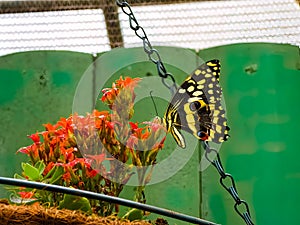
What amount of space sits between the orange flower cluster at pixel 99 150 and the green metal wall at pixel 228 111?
0.63m

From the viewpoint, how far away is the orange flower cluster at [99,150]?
1.46 metres

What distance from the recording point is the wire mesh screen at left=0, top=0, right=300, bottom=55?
2.37 metres

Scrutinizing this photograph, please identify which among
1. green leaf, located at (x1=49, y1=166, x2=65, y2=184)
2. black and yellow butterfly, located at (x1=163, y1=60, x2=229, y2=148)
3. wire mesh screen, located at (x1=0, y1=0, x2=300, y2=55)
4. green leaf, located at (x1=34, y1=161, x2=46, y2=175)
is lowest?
green leaf, located at (x1=49, y1=166, x2=65, y2=184)

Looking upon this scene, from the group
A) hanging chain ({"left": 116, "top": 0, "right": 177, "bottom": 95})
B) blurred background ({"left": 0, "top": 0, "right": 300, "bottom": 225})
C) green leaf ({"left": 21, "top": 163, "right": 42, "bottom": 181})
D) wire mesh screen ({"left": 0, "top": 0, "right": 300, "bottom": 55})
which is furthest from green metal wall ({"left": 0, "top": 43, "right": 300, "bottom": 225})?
hanging chain ({"left": 116, "top": 0, "right": 177, "bottom": 95})

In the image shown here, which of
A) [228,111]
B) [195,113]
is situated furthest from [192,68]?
[195,113]

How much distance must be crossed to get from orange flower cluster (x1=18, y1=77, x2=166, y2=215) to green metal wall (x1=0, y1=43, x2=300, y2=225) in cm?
63

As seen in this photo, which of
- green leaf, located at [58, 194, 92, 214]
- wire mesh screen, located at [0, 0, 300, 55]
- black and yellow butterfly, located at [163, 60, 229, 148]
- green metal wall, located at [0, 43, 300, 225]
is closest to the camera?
green leaf, located at [58, 194, 92, 214]

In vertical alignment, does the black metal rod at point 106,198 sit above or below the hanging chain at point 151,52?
below

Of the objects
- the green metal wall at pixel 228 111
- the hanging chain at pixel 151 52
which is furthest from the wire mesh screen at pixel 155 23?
the hanging chain at pixel 151 52

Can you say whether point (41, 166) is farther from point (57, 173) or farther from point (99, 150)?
point (99, 150)

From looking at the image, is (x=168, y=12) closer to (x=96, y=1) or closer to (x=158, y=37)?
(x=158, y=37)

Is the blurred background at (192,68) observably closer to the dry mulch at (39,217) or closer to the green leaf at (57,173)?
the green leaf at (57,173)

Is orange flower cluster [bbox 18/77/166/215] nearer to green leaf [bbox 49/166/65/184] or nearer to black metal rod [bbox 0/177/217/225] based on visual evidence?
green leaf [bbox 49/166/65/184]

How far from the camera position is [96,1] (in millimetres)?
2365
